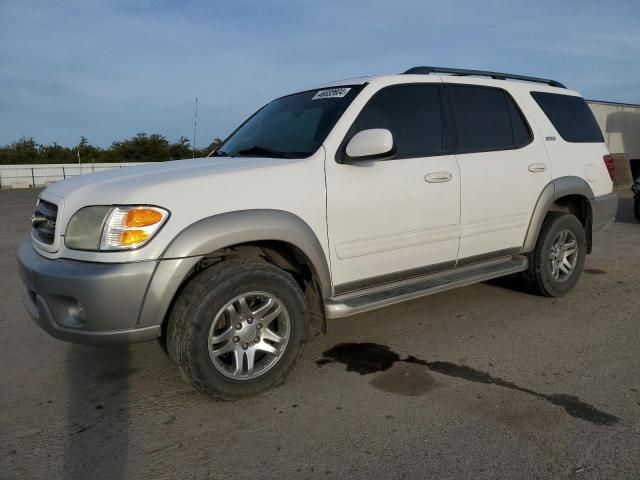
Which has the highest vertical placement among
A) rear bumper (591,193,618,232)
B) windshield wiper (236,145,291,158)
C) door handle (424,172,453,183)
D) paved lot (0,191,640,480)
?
windshield wiper (236,145,291,158)

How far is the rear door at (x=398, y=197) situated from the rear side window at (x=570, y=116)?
1.41 meters

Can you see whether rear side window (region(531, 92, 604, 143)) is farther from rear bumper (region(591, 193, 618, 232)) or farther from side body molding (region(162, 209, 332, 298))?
side body molding (region(162, 209, 332, 298))

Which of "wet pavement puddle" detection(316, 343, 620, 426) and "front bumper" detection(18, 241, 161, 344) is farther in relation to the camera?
"wet pavement puddle" detection(316, 343, 620, 426)

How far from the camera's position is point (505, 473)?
2.26 m

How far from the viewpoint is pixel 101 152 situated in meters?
48.4

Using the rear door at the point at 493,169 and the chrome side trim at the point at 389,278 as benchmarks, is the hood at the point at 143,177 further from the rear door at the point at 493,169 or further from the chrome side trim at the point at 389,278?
the rear door at the point at 493,169

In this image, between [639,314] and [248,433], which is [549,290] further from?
[248,433]

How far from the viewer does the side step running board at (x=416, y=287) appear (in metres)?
3.25

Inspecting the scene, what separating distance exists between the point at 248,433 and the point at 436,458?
3.15 ft

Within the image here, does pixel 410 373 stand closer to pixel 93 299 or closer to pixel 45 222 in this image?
pixel 93 299

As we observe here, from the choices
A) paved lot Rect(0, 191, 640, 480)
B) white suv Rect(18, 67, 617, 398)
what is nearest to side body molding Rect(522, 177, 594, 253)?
white suv Rect(18, 67, 617, 398)

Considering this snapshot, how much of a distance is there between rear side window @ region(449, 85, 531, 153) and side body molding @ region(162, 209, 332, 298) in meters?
1.61

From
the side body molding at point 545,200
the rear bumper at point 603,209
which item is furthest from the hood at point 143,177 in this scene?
the rear bumper at point 603,209

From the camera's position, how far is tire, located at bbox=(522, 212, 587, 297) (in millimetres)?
4625
